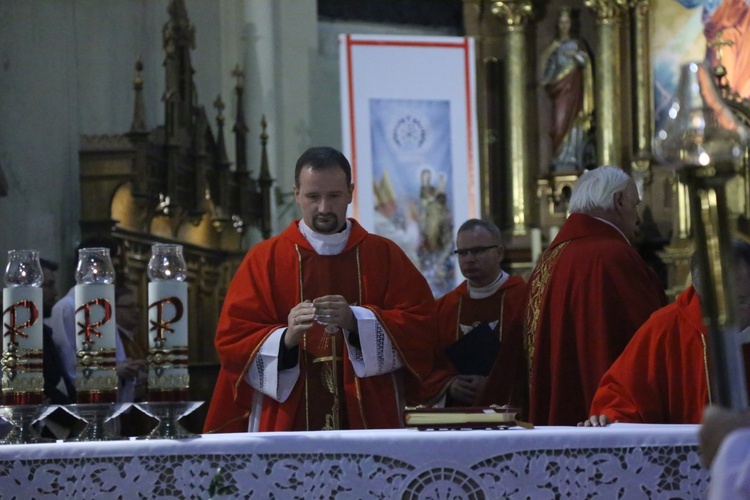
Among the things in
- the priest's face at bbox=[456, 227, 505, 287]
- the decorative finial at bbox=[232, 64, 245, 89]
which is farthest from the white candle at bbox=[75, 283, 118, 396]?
the decorative finial at bbox=[232, 64, 245, 89]

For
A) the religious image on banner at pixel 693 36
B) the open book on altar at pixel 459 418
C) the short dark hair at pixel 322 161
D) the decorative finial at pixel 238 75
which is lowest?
the open book on altar at pixel 459 418

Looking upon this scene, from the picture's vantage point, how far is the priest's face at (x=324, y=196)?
4156mm

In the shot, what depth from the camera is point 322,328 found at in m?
4.21

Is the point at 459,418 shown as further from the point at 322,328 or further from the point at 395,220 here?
the point at 395,220

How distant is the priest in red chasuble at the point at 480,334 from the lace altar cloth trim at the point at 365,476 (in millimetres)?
1409

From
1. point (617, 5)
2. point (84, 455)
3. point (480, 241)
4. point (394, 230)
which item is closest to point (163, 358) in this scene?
point (84, 455)

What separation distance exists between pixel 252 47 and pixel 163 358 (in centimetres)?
961

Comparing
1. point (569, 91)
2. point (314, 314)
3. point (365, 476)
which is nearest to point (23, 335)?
point (314, 314)

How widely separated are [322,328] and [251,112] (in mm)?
8390

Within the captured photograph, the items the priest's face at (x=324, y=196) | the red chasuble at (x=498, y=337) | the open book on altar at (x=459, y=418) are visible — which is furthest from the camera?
the red chasuble at (x=498, y=337)

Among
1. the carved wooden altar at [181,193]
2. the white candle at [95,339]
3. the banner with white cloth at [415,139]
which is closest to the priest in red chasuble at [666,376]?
the white candle at [95,339]

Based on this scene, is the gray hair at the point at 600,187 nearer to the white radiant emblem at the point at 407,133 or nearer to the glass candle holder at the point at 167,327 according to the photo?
the glass candle holder at the point at 167,327

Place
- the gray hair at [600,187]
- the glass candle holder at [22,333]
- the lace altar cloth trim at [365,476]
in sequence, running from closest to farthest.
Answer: the lace altar cloth trim at [365,476]
the glass candle holder at [22,333]
the gray hair at [600,187]

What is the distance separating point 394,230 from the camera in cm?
1160
